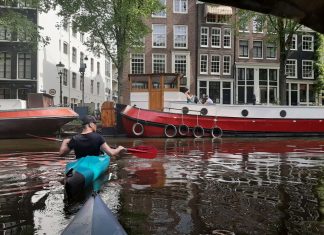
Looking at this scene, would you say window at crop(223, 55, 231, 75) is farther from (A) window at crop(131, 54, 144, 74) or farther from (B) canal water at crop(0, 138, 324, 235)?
(B) canal water at crop(0, 138, 324, 235)

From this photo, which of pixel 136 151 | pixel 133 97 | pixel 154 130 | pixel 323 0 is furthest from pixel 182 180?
pixel 133 97

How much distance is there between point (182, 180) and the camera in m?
8.52

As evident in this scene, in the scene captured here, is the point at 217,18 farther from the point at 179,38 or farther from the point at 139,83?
the point at 139,83

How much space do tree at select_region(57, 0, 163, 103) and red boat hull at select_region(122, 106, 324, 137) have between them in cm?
568

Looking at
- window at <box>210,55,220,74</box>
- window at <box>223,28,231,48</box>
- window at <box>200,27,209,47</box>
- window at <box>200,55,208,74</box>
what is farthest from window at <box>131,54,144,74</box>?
window at <box>223,28,231,48</box>

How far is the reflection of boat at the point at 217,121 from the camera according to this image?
72.9 feet

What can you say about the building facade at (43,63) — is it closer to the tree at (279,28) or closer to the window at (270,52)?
the tree at (279,28)

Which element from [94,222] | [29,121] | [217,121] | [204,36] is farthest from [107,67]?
[94,222]

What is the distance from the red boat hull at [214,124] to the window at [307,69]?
19.1 m

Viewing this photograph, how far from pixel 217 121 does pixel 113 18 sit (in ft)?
29.8

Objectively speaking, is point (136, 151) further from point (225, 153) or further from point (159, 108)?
point (159, 108)

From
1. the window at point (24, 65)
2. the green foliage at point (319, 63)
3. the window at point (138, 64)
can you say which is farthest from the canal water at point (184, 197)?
the green foliage at point (319, 63)

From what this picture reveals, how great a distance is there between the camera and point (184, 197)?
679 cm

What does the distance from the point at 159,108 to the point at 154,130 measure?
154 cm
